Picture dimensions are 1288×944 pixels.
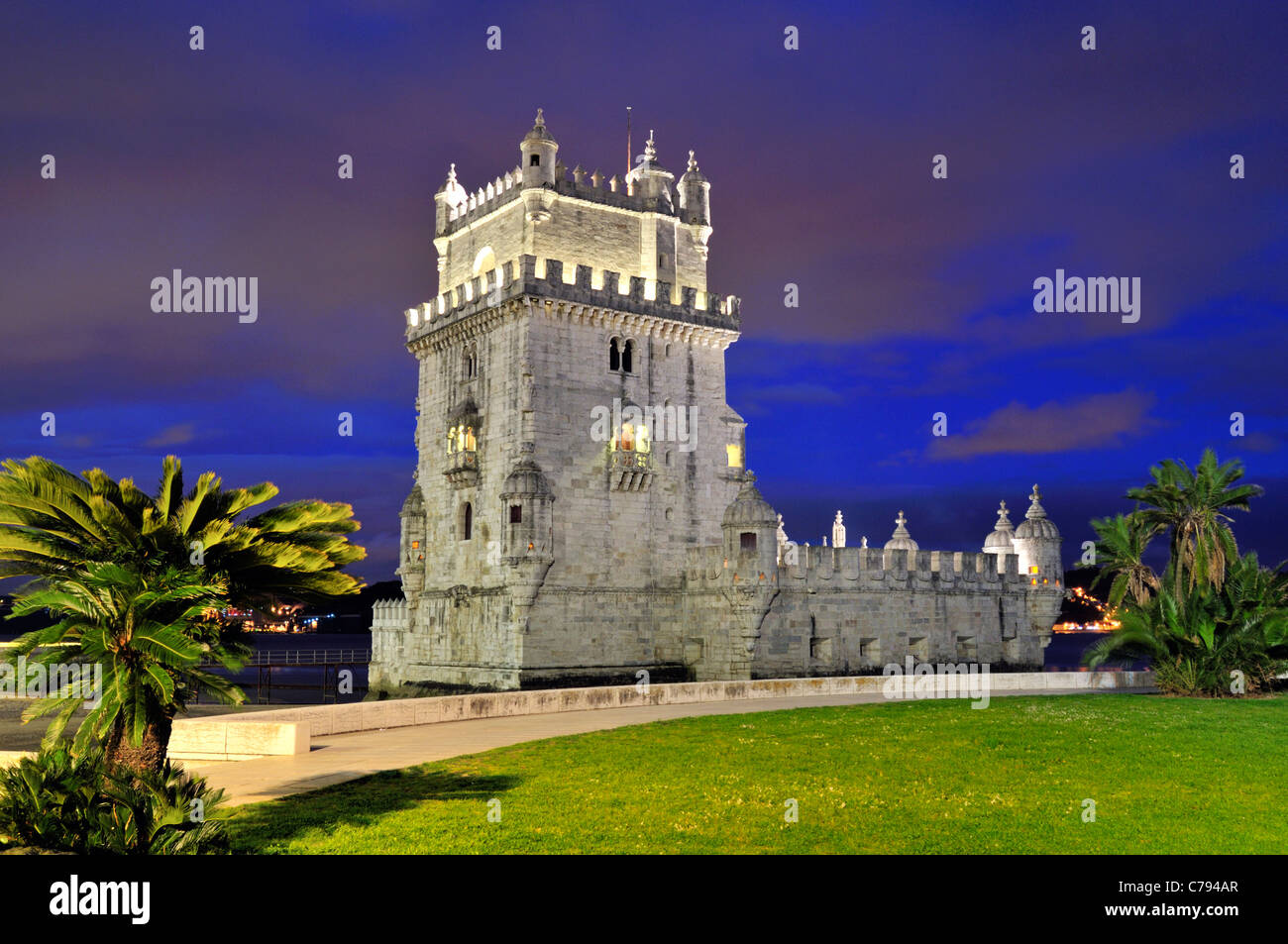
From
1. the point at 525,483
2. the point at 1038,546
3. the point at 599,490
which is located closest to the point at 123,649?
the point at 525,483

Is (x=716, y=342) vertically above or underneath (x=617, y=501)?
above

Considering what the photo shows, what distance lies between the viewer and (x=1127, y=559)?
39688 mm

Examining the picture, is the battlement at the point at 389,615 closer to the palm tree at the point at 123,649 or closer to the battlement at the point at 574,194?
the battlement at the point at 574,194

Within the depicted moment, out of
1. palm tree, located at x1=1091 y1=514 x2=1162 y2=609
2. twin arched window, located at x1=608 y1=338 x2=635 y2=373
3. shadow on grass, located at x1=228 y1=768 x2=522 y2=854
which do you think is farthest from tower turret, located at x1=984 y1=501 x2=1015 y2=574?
shadow on grass, located at x1=228 y1=768 x2=522 y2=854

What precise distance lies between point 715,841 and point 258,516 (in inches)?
308

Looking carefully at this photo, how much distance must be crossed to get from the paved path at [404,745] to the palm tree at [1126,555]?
13.7 m

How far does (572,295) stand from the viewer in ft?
131

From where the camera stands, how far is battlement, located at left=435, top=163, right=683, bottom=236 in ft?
137

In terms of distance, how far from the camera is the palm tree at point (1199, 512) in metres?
35.7

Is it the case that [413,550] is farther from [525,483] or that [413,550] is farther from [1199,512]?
[1199,512]

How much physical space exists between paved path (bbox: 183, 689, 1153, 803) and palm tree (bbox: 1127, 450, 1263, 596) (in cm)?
1280

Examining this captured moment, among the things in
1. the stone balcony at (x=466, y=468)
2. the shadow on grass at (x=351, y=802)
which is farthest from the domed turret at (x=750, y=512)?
the shadow on grass at (x=351, y=802)
